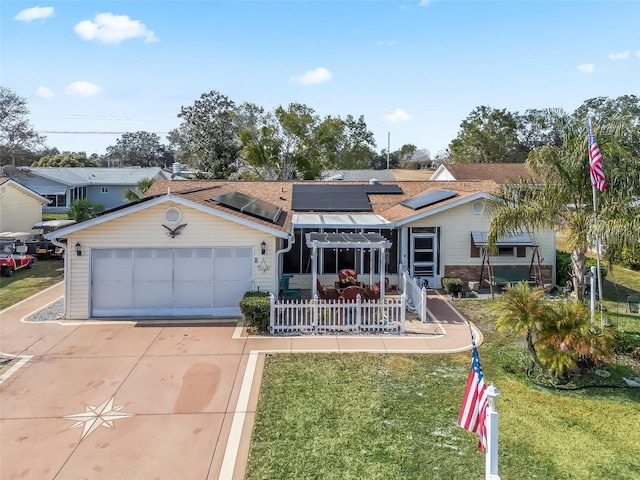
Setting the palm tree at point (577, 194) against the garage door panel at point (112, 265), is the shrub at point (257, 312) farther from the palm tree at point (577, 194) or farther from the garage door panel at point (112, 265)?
the palm tree at point (577, 194)

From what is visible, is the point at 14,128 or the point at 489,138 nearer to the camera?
the point at 14,128

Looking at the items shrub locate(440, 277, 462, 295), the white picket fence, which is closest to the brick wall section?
shrub locate(440, 277, 462, 295)

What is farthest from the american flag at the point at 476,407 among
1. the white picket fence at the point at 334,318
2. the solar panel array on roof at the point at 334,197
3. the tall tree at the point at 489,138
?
the tall tree at the point at 489,138

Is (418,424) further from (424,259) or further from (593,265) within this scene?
(593,265)

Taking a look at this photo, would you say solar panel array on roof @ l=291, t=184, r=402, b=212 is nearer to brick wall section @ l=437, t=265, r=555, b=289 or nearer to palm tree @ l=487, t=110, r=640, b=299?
brick wall section @ l=437, t=265, r=555, b=289

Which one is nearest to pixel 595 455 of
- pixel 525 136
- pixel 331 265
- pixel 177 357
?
pixel 177 357

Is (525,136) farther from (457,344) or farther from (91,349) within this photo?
(91,349)

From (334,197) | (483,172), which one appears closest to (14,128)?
(334,197)
